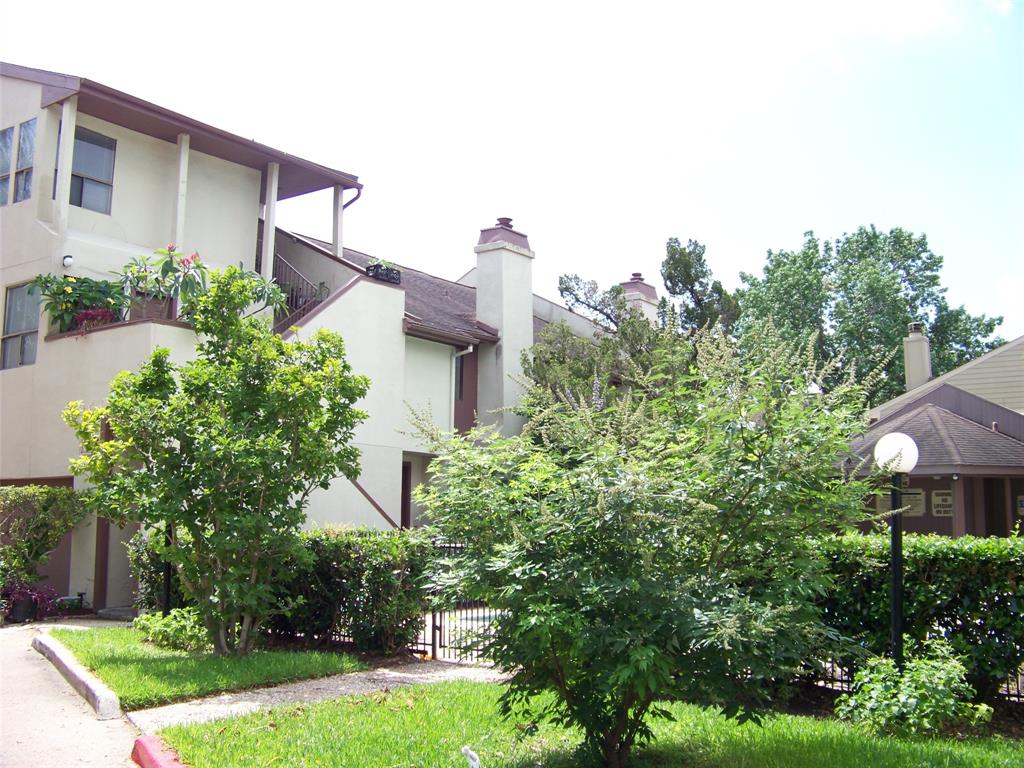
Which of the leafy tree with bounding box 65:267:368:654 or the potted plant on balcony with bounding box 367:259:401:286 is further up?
the potted plant on balcony with bounding box 367:259:401:286

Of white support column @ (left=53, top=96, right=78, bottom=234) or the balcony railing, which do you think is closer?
white support column @ (left=53, top=96, right=78, bottom=234)

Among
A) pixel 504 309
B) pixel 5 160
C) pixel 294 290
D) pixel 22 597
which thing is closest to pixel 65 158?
pixel 5 160

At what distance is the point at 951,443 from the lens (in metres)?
16.4

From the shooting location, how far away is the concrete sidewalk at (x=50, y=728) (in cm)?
657

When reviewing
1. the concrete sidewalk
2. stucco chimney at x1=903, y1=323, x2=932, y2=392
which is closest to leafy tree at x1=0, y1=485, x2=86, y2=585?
the concrete sidewalk

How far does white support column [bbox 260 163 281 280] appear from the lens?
1825 centimetres

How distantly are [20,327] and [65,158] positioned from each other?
132 inches

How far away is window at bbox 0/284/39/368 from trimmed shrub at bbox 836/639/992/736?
1497cm

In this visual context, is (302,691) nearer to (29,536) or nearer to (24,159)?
(29,536)

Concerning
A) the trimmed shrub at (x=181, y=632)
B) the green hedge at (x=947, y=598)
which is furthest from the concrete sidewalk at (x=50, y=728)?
the green hedge at (x=947, y=598)

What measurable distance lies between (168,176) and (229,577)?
10.7m

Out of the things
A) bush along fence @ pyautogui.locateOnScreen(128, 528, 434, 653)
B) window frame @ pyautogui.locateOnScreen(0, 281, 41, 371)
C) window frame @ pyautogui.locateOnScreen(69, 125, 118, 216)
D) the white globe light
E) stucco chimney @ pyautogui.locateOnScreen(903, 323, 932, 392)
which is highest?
window frame @ pyautogui.locateOnScreen(69, 125, 118, 216)

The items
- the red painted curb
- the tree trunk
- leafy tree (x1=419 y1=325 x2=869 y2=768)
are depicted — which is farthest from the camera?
the red painted curb

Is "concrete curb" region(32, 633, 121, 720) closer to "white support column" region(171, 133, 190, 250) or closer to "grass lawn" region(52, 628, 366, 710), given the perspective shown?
"grass lawn" region(52, 628, 366, 710)
